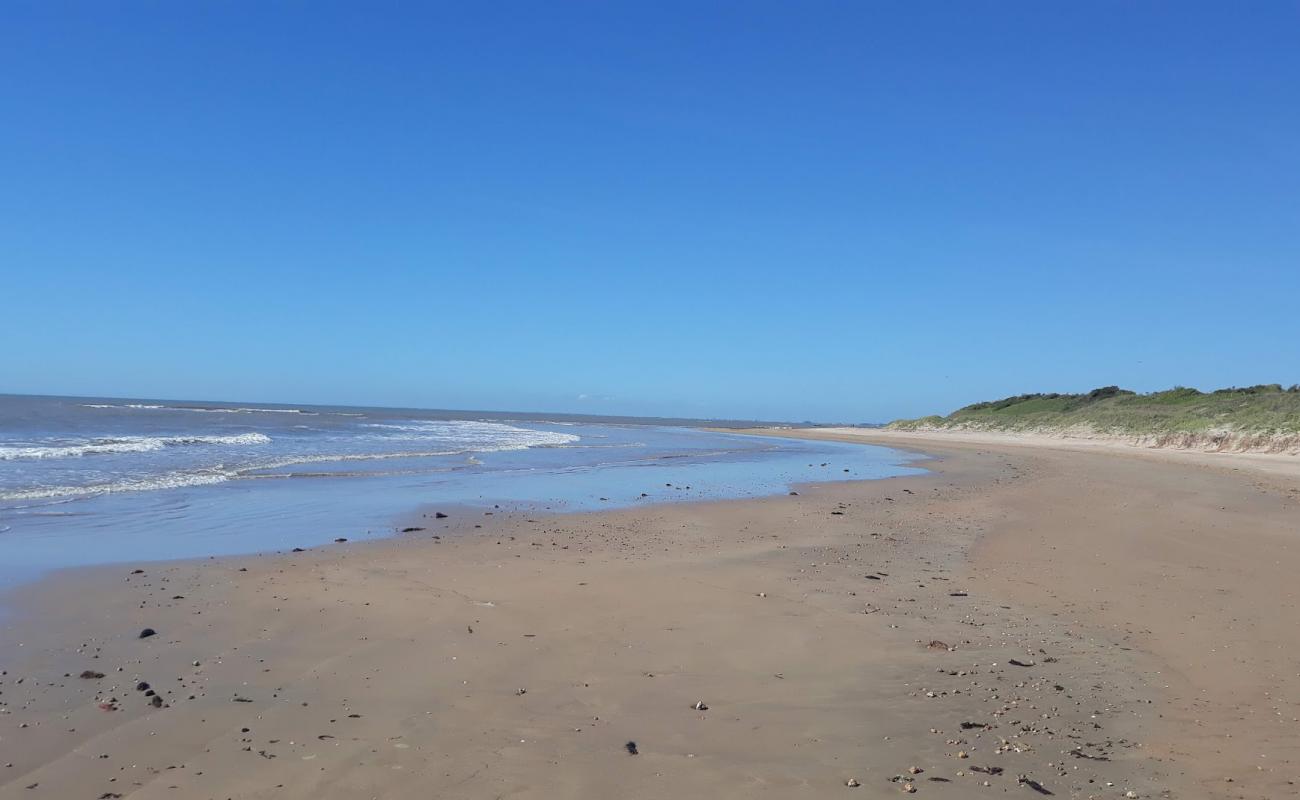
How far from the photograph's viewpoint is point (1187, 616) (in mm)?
7438

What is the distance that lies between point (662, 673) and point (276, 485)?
14.4m

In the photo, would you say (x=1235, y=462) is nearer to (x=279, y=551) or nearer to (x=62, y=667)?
(x=279, y=551)

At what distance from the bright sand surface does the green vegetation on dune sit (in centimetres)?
2903

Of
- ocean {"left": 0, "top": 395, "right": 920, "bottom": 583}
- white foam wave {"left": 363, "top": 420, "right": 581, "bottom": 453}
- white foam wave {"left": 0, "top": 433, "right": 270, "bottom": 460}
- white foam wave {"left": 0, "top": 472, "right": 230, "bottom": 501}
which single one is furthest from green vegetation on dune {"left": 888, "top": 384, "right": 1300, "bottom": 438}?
white foam wave {"left": 0, "top": 433, "right": 270, "bottom": 460}

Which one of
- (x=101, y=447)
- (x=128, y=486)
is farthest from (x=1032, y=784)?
(x=101, y=447)

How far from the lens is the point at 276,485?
17594mm

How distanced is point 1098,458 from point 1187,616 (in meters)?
27.2

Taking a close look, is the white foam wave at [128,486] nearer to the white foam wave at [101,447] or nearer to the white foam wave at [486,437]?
the white foam wave at [101,447]

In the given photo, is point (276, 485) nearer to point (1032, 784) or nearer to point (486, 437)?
point (1032, 784)

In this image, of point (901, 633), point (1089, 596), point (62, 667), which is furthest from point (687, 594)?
point (62, 667)

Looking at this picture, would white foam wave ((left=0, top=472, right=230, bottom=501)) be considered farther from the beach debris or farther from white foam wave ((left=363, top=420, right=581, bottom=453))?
the beach debris

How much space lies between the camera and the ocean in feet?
35.6

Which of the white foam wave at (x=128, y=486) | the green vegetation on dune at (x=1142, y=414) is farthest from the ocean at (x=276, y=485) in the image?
the green vegetation on dune at (x=1142, y=414)

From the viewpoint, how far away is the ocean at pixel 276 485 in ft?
35.6
